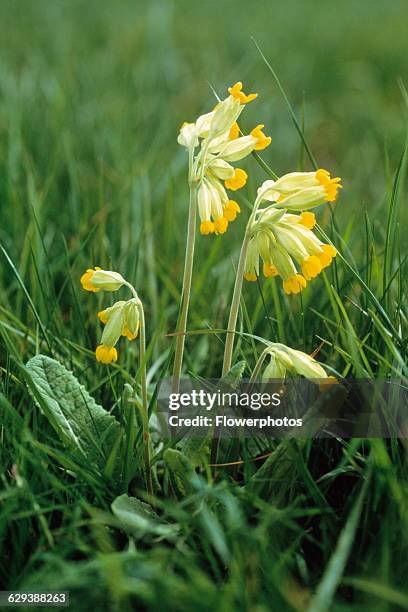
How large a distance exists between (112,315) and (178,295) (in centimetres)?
72

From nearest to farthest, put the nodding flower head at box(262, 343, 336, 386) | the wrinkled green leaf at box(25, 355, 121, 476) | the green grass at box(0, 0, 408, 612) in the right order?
the green grass at box(0, 0, 408, 612) < the nodding flower head at box(262, 343, 336, 386) < the wrinkled green leaf at box(25, 355, 121, 476)

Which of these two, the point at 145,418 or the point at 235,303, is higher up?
the point at 235,303

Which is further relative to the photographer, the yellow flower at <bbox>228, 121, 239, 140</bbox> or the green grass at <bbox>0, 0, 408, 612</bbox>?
the yellow flower at <bbox>228, 121, 239, 140</bbox>

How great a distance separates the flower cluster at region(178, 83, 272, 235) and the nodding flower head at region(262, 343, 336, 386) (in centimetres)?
23

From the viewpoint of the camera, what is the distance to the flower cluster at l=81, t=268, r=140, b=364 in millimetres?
1369

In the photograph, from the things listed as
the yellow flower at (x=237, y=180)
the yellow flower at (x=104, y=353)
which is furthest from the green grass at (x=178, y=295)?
the yellow flower at (x=237, y=180)

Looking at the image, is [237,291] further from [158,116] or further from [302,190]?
[158,116]

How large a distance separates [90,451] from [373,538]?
0.56 metres

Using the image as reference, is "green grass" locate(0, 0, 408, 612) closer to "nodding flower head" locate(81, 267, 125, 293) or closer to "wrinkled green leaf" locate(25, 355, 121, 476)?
"wrinkled green leaf" locate(25, 355, 121, 476)

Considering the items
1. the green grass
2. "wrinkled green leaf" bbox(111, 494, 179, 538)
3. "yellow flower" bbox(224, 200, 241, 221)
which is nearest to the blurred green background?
the green grass

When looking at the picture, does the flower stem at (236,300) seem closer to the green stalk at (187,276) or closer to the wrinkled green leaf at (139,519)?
the green stalk at (187,276)

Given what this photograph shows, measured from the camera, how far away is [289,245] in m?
1.33

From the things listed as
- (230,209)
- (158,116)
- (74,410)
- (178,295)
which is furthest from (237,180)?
(158,116)

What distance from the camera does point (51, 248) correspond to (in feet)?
7.63
